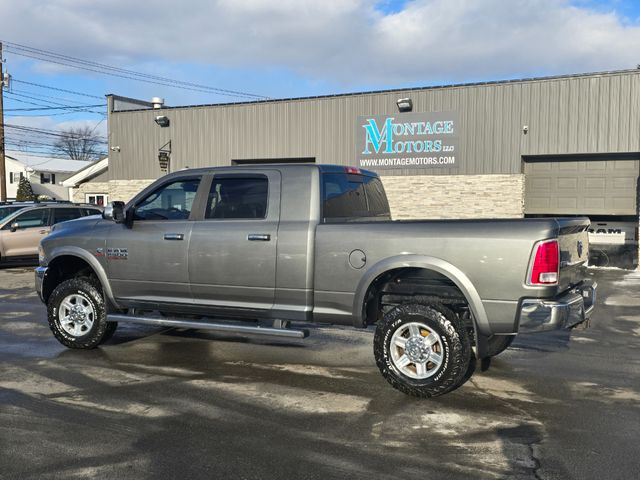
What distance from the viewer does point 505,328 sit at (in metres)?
4.94

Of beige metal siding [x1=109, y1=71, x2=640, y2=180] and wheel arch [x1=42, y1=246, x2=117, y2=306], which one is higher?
beige metal siding [x1=109, y1=71, x2=640, y2=180]

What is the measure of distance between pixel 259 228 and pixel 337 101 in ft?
51.2

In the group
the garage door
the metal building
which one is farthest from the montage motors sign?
the garage door

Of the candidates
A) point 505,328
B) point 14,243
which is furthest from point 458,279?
point 14,243

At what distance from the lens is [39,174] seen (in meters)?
65.0

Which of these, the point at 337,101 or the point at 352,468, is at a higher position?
the point at 337,101

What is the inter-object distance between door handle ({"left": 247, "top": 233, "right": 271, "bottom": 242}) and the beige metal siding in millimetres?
14310

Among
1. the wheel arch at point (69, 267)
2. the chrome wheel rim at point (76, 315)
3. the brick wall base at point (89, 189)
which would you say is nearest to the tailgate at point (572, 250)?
the wheel arch at point (69, 267)

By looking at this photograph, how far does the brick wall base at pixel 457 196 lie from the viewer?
1855cm

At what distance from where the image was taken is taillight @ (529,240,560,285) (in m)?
4.78

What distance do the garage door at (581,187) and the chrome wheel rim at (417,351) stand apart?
14520 mm

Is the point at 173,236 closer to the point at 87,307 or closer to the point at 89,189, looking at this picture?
the point at 87,307

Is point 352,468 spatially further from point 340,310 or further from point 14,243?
point 14,243

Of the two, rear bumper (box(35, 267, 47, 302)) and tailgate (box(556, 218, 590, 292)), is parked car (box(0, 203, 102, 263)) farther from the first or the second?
tailgate (box(556, 218, 590, 292))
